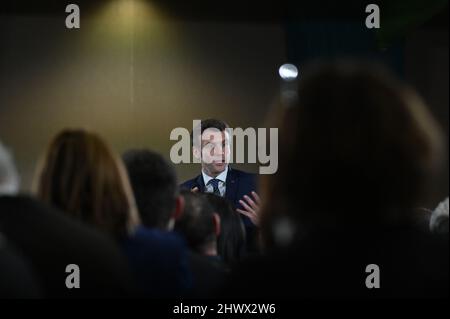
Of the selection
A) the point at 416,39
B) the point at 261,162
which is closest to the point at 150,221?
the point at 261,162

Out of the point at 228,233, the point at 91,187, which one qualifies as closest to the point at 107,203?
the point at 91,187

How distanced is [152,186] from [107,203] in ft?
1.11

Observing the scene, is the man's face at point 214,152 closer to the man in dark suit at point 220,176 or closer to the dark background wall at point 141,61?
the man in dark suit at point 220,176

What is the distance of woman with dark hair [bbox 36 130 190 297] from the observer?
6.48 feet

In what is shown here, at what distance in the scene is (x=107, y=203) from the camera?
6.50 ft

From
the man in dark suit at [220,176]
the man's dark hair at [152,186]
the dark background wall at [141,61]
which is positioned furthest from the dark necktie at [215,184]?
the man's dark hair at [152,186]

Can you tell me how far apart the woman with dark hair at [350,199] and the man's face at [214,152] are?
9.81 feet

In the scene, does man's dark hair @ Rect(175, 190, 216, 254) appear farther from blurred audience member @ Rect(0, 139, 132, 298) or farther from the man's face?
the man's face

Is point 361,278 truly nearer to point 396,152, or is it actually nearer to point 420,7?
point 396,152

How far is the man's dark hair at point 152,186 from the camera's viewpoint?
2273 mm

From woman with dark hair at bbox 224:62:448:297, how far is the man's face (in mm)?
2991

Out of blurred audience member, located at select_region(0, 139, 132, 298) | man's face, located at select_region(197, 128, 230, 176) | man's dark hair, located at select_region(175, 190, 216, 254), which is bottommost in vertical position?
blurred audience member, located at select_region(0, 139, 132, 298)

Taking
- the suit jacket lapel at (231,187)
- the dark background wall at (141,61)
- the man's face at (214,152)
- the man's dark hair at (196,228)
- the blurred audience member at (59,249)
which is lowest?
the blurred audience member at (59,249)

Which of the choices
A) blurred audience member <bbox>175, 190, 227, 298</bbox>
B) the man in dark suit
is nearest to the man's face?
the man in dark suit
